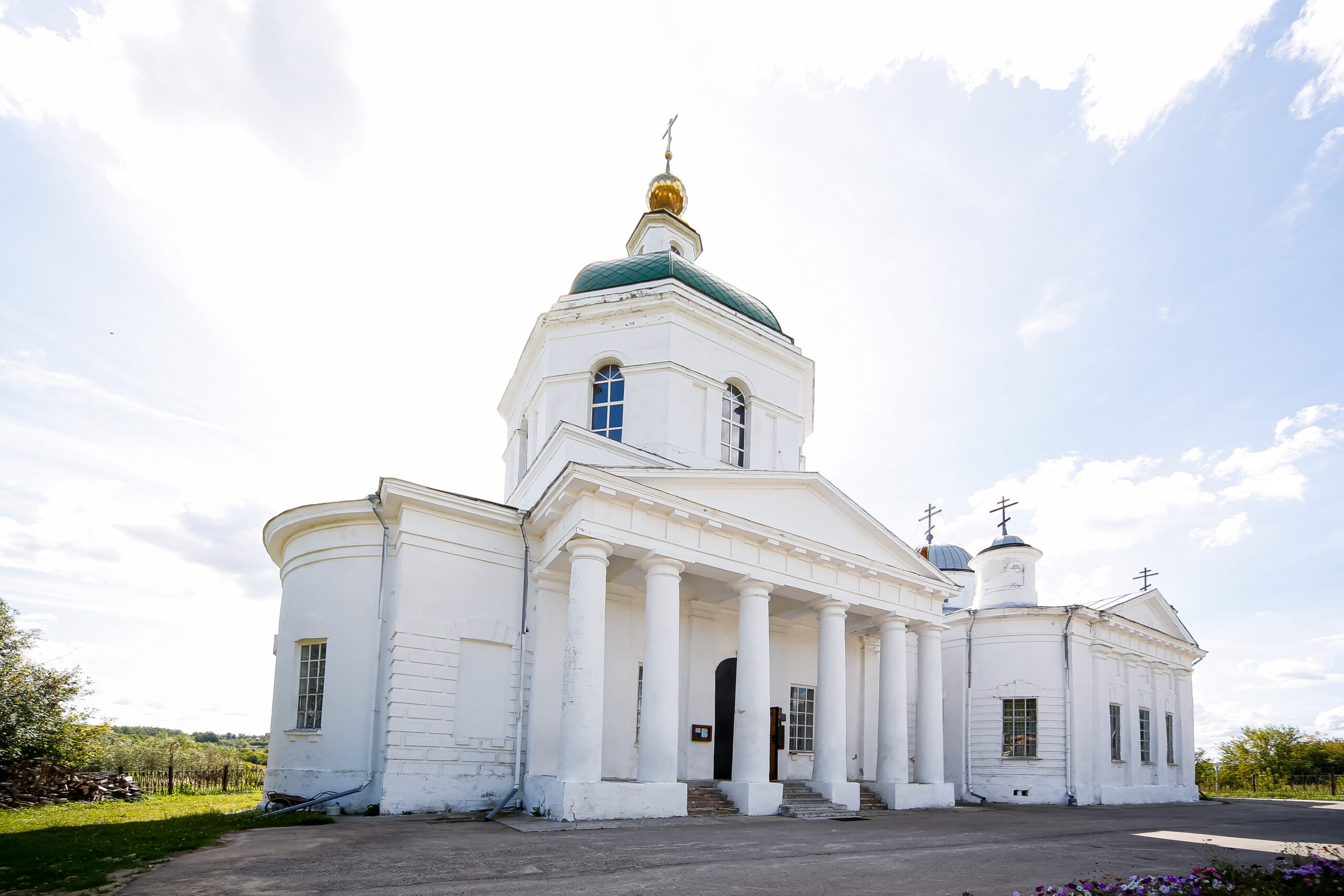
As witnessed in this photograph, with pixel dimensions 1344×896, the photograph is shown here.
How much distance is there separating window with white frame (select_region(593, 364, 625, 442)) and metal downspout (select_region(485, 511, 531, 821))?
144 inches

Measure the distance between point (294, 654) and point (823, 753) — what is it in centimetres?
1005

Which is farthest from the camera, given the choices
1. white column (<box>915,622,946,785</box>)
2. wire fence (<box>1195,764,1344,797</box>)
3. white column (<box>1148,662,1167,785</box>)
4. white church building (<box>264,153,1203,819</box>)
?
wire fence (<box>1195,764,1344,797</box>)

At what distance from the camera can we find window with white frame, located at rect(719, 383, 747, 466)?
18.9m

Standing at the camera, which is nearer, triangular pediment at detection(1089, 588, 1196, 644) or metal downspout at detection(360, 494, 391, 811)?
metal downspout at detection(360, 494, 391, 811)

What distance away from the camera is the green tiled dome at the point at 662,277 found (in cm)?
1962

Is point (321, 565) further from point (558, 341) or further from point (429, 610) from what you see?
point (558, 341)

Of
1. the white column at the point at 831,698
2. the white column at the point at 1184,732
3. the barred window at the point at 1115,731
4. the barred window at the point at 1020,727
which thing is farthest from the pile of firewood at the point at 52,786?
the white column at the point at 1184,732

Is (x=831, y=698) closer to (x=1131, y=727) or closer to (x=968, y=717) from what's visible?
(x=968, y=717)

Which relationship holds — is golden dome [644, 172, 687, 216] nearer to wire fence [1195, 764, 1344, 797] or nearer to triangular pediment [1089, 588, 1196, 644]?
triangular pediment [1089, 588, 1196, 644]

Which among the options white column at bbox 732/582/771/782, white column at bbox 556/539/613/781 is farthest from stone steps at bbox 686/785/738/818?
white column at bbox 556/539/613/781

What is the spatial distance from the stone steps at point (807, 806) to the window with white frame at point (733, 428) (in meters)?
6.91

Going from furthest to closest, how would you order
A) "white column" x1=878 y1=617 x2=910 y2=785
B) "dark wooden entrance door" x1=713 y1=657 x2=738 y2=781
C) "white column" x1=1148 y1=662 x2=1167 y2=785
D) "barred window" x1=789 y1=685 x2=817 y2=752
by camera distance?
"white column" x1=1148 y1=662 x2=1167 y2=785
"barred window" x1=789 y1=685 x2=817 y2=752
"dark wooden entrance door" x1=713 y1=657 x2=738 y2=781
"white column" x1=878 y1=617 x2=910 y2=785

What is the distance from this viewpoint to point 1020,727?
2230cm

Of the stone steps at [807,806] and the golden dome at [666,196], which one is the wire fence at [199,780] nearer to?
the stone steps at [807,806]
